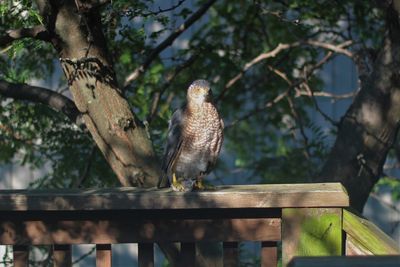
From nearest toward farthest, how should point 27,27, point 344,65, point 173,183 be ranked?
point 173,183 < point 27,27 < point 344,65

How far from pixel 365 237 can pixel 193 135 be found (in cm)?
139

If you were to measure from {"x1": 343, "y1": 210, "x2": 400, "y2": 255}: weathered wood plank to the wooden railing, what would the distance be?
1.1 inches

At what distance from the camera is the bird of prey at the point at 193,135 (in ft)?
12.1

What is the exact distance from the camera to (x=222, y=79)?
5.70m

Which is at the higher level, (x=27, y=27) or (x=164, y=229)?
(x=27, y=27)

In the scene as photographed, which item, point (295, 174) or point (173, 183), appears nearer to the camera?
point (173, 183)

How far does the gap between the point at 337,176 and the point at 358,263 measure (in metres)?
2.78

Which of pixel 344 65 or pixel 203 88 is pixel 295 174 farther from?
pixel 203 88

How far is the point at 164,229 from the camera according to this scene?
99.0 inches

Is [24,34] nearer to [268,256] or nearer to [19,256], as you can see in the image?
[19,256]

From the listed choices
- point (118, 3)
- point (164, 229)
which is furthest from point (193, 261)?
point (118, 3)

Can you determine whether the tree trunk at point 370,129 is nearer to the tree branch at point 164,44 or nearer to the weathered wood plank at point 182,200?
the tree branch at point 164,44

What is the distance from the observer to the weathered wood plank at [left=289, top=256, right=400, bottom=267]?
1.79m

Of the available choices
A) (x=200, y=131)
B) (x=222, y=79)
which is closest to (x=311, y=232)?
(x=200, y=131)
